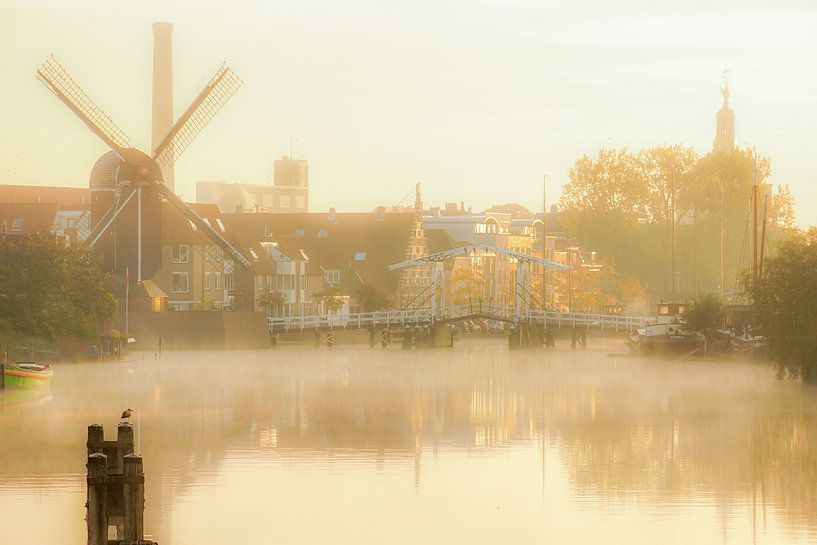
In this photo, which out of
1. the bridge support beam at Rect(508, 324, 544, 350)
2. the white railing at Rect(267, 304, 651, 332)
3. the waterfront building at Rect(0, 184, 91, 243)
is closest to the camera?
the waterfront building at Rect(0, 184, 91, 243)

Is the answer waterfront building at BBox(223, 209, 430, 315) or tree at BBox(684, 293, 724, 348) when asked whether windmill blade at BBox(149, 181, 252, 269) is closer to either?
tree at BBox(684, 293, 724, 348)

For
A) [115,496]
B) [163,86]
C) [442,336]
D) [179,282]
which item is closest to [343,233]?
[163,86]

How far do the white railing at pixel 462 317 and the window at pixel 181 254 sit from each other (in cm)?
759

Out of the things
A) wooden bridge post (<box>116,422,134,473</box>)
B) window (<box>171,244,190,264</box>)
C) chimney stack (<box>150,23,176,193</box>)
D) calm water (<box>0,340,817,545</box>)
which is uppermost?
chimney stack (<box>150,23,176,193</box>)

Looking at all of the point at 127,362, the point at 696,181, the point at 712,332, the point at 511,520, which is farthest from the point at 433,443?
the point at 696,181

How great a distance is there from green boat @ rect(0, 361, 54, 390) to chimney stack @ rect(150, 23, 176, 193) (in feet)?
198

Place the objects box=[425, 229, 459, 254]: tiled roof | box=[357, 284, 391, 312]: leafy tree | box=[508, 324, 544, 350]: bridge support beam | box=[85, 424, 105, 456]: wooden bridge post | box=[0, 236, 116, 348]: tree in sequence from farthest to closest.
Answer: box=[425, 229, 459, 254]: tiled roof, box=[357, 284, 391, 312]: leafy tree, box=[508, 324, 544, 350]: bridge support beam, box=[0, 236, 116, 348]: tree, box=[85, 424, 105, 456]: wooden bridge post

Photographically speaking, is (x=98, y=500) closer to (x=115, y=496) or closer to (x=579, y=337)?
(x=115, y=496)

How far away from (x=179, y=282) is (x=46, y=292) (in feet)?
126

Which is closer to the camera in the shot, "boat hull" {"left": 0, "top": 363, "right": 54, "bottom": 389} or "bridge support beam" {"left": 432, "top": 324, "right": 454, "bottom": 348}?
"boat hull" {"left": 0, "top": 363, "right": 54, "bottom": 389}

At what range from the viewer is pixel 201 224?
10669cm

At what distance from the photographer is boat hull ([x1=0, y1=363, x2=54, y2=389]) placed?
197ft

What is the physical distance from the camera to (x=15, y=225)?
429 ft

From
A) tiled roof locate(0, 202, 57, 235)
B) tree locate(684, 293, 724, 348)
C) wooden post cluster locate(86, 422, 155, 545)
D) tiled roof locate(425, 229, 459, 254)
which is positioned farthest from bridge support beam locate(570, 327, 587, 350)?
wooden post cluster locate(86, 422, 155, 545)
